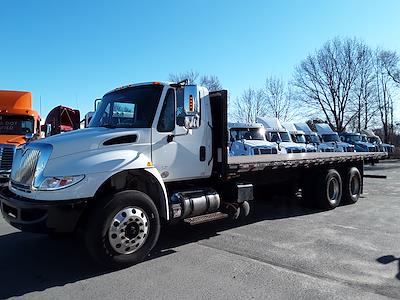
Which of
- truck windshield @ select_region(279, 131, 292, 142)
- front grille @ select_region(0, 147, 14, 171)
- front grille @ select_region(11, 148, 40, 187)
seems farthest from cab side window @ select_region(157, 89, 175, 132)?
truck windshield @ select_region(279, 131, 292, 142)

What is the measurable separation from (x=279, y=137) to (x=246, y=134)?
12.6ft

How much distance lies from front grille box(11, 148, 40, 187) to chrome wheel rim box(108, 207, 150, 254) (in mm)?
1248

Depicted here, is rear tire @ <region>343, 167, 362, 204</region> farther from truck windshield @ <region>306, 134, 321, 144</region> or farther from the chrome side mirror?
truck windshield @ <region>306, 134, 321, 144</region>

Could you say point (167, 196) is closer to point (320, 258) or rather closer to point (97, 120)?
point (97, 120)

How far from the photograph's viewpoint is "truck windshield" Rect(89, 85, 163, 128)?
5973 mm

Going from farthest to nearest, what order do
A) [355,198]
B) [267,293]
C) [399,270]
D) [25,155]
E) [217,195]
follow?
1. [355,198]
2. [217,195]
3. [25,155]
4. [399,270]
5. [267,293]

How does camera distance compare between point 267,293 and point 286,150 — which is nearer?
point 267,293

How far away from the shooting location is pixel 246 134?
58.0ft

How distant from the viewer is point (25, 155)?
18.2 ft

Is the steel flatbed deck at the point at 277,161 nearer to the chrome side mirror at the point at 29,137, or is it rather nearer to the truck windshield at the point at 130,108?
the truck windshield at the point at 130,108

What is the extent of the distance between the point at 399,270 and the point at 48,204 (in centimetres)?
459

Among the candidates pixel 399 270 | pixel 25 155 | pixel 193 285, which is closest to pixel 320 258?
→ pixel 399 270

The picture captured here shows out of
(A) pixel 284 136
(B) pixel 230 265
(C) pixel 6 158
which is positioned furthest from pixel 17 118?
(A) pixel 284 136

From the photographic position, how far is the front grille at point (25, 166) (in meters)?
5.19
